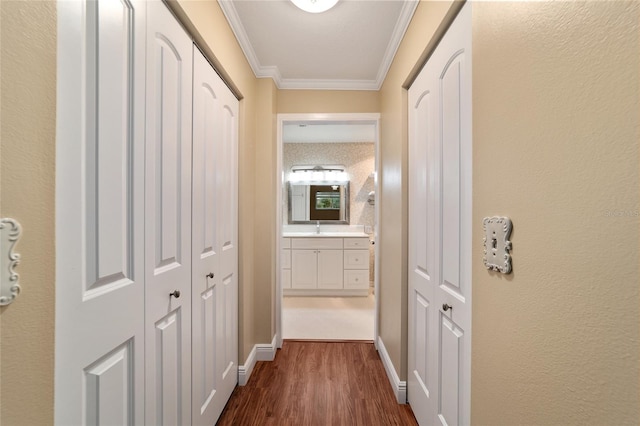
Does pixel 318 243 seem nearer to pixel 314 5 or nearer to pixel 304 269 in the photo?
pixel 304 269

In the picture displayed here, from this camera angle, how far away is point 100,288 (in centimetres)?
80

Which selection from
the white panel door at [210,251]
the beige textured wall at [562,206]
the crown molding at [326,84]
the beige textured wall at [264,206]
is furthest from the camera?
the crown molding at [326,84]

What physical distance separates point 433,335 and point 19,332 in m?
1.54

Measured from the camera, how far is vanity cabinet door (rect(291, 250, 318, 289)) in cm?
423

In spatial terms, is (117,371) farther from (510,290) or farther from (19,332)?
(510,290)

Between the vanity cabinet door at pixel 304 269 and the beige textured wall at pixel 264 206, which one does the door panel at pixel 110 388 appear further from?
the vanity cabinet door at pixel 304 269

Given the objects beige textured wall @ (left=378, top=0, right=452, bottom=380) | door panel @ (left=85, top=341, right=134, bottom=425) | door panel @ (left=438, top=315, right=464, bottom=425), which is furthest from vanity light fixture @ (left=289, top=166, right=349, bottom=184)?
door panel @ (left=85, top=341, right=134, bottom=425)

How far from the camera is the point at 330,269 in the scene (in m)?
4.23

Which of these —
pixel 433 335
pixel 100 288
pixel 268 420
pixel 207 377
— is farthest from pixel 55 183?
pixel 268 420

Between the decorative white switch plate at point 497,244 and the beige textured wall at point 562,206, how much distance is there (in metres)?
0.03

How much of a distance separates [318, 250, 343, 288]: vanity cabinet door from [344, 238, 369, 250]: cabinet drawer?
0.15m

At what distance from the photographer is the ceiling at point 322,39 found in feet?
5.55

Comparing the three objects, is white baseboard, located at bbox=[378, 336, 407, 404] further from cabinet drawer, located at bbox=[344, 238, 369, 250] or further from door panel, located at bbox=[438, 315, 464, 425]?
cabinet drawer, located at bbox=[344, 238, 369, 250]

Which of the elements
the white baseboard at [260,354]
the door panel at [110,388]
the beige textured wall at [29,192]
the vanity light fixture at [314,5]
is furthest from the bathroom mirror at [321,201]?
the beige textured wall at [29,192]
